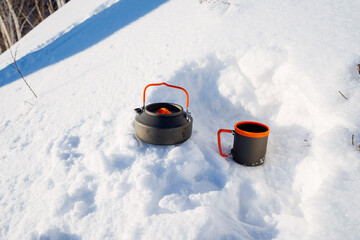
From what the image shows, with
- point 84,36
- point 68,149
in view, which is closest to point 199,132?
point 68,149

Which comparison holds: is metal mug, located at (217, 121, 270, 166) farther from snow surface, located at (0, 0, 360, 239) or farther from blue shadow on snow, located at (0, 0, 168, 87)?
blue shadow on snow, located at (0, 0, 168, 87)

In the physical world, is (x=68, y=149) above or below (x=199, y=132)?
above

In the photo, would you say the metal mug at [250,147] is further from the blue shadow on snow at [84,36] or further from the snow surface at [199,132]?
the blue shadow on snow at [84,36]

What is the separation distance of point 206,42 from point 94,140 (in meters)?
2.02

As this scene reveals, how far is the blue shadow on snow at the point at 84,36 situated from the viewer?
171 inches

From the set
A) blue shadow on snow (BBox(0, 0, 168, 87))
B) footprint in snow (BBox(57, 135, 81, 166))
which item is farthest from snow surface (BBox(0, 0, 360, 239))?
blue shadow on snow (BBox(0, 0, 168, 87))

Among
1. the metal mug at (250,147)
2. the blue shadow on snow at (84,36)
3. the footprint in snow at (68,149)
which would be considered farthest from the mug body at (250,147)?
the blue shadow on snow at (84,36)

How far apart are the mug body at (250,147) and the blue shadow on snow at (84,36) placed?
334 centimetres

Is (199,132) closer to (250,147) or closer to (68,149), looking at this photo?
(250,147)

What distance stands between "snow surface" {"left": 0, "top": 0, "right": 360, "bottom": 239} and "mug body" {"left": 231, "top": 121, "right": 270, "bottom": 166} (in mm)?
90

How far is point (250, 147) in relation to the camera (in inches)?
85.7

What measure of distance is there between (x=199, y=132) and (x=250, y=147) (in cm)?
57

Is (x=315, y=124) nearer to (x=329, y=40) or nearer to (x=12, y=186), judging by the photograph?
(x=329, y=40)

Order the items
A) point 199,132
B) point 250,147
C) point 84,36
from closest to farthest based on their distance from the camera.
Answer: point 250,147, point 199,132, point 84,36
